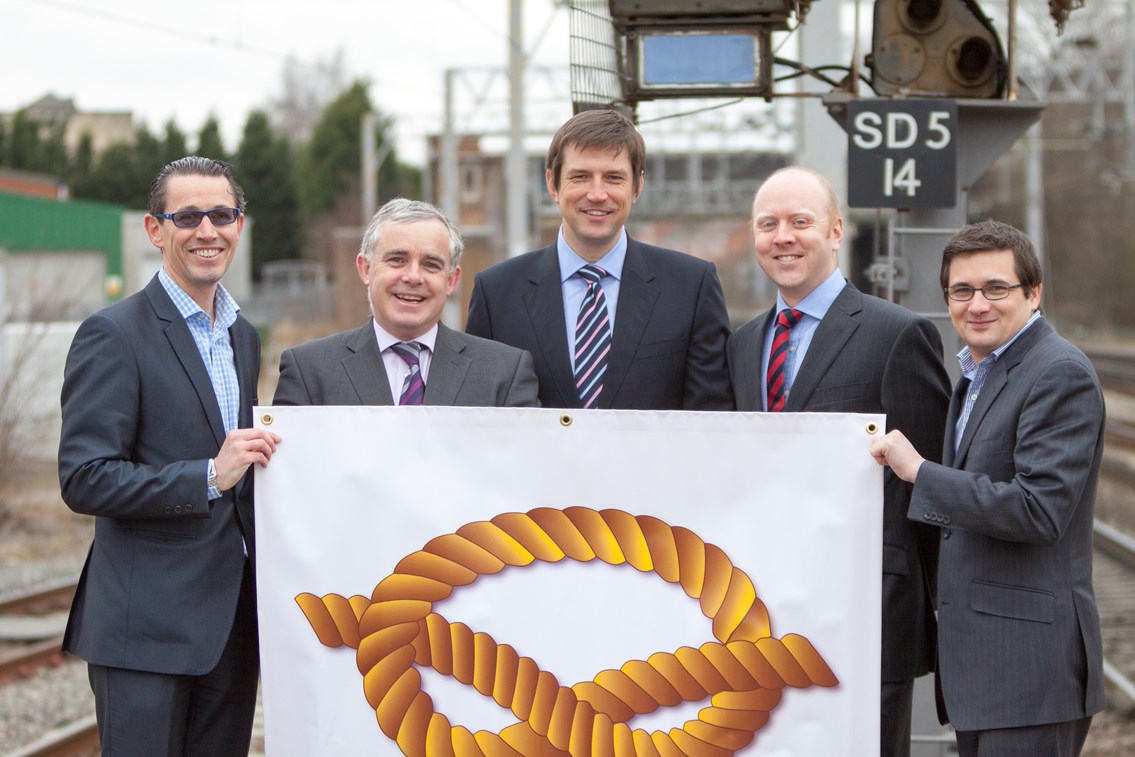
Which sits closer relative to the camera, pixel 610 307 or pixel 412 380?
pixel 412 380

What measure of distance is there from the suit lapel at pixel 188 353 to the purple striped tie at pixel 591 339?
1223mm

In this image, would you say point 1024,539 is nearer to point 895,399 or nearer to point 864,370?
point 895,399

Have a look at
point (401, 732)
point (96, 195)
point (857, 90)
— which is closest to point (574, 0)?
point (857, 90)

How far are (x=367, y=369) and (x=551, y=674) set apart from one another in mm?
1083

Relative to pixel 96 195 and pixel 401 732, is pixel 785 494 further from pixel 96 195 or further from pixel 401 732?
pixel 96 195

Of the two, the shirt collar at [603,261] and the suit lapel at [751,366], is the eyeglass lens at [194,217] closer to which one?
the shirt collar at [603,261]

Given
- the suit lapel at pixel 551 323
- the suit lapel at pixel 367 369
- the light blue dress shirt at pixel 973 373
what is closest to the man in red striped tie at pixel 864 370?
the light blue dress shirt at pixel 973 373

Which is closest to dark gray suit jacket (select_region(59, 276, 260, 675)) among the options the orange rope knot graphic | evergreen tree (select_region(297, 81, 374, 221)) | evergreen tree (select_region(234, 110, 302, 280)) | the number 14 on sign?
the orange rope knot graphic

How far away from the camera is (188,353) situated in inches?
154

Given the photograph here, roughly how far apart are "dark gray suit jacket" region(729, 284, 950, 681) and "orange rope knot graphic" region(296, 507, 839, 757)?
49 centimetres

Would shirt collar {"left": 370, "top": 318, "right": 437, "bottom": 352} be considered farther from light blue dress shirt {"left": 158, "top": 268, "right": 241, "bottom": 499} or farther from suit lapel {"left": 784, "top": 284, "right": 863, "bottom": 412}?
suit lapel {"left": 784, "top": 284, "right": 863, "bottom": 412}

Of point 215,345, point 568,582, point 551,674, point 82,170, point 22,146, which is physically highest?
point 22,146

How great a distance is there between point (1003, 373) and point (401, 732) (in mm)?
2019

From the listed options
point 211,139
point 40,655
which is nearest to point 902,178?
point 40,655
